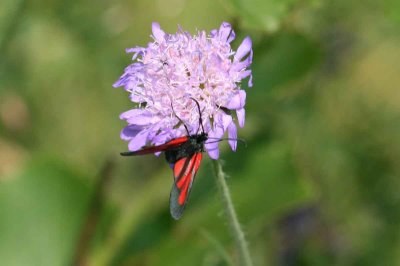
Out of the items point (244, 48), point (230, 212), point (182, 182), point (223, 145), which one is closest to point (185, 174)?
point (182, 182)

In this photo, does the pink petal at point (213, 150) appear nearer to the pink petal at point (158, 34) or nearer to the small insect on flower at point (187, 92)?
the small insect on flower at point (187, 92)

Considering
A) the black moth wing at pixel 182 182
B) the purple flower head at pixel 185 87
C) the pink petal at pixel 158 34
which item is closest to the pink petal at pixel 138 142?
the purple flower head at pixel 185 87

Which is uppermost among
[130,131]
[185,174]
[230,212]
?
[130,131]

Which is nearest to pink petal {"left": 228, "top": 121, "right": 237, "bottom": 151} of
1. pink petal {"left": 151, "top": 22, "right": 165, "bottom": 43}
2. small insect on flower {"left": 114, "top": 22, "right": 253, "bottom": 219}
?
small insect on flower {"left": 114, "top": 22, "right": 253, "bottom": 219}

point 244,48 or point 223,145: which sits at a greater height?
point 244,48

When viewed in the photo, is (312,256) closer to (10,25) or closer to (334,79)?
(334,79)

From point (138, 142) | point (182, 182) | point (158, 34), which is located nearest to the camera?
point (182, 182)

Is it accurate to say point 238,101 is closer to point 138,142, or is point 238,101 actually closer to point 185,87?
point 185,87

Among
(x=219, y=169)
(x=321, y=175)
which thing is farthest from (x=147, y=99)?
(x=321, y=175)
